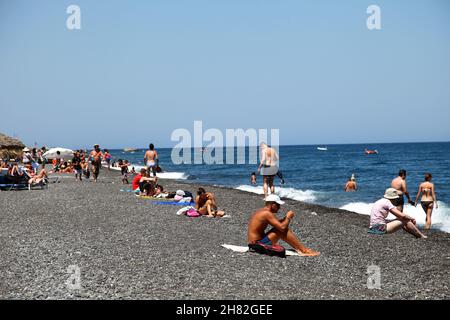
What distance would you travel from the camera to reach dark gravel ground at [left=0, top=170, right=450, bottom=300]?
6586 mm

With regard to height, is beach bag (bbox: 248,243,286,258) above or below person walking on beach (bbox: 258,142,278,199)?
below

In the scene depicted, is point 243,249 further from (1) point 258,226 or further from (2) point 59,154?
(2) point 59,154

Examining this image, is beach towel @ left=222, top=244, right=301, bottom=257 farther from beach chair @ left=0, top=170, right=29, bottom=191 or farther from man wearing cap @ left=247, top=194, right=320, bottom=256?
beach chair @ left=0, top=170, right=29, bottom=191

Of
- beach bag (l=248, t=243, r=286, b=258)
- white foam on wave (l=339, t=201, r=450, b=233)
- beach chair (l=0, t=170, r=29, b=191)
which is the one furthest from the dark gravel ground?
beach chair (l=0, t=170, r=29, b=191)

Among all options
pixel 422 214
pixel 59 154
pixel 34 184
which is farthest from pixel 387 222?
pixel 59 154

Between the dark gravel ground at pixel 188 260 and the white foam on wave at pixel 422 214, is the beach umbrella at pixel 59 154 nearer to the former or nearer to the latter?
the white foam on wave at pixel 422 214

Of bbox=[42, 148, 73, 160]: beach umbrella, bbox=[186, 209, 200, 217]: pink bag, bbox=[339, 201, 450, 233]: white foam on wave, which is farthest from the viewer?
bbox=[42, 148, 73, 160]: beach umbrella

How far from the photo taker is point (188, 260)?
8.10 meters

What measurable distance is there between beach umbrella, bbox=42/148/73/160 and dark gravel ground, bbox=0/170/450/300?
2641 cm

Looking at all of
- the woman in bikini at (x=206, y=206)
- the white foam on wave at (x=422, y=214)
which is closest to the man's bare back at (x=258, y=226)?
the woman in bikini at (x=206, y=206)

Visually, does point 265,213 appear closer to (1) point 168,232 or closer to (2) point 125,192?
(1) point 168,232

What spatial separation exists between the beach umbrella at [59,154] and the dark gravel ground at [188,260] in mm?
26413

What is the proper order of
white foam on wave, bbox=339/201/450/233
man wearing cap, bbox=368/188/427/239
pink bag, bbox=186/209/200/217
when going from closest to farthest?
1. man wearing cap, bbox=368/188/427/239
2. pink bag, bbox=186/209/200/217
3. white foam on wave, bbox=339/201/450/233
